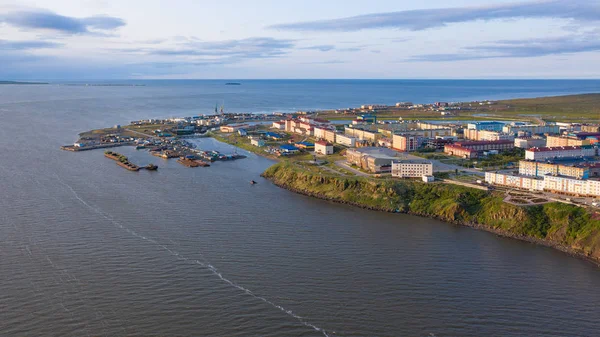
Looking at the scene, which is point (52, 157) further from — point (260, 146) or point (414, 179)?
point (414, 179)

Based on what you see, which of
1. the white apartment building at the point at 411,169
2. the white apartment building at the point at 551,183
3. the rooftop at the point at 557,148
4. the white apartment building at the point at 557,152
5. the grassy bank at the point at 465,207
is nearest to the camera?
the grassy bank at the point at 465,207

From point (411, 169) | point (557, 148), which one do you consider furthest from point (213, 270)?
point (557, 148)

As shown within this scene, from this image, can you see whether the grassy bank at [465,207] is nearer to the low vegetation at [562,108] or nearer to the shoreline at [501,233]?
the shoreline at [501,233]

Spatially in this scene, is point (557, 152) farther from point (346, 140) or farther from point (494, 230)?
point (494, 230)

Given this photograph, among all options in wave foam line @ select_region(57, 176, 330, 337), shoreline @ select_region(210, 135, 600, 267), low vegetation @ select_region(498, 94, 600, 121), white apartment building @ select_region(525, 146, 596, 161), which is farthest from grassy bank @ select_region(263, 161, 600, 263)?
low vegetation @ select_region(498, 94, 600, 121)

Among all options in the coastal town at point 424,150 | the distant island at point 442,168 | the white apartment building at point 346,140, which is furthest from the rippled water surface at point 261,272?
the white apartment building at point 346,140

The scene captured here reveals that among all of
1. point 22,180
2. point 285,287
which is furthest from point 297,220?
point 22,180
